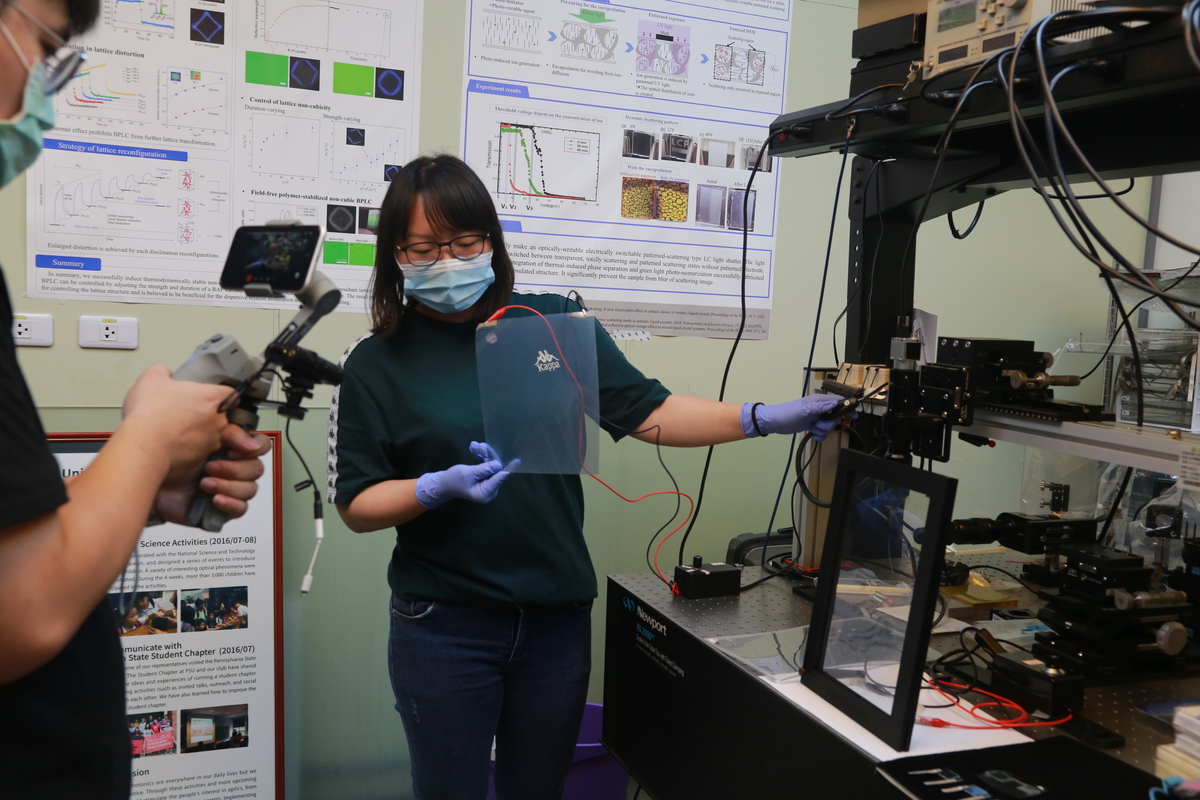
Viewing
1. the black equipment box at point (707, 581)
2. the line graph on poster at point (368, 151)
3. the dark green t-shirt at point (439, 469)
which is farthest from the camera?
the line graph on poster at point (368, 151)

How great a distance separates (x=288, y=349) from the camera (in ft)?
3.15

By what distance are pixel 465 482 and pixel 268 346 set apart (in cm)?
48

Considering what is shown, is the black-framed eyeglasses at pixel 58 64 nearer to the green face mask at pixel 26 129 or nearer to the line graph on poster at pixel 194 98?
the green face mask at pixel 26 129

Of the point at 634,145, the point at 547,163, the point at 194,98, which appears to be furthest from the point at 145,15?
the point at 634,145

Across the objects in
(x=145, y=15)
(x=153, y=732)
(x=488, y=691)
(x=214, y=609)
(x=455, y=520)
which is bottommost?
(x=153, y=732)

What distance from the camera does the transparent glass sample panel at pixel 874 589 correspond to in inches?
43.8

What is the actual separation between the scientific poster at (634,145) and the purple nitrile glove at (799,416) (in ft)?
3.49

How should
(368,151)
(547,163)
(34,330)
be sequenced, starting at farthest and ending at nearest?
(547,163) < (368,151) < (34,330)

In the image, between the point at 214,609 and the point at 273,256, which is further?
the point at 214,609

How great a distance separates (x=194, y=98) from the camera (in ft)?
6.91

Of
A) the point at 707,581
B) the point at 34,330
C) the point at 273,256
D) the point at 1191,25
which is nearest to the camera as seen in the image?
the point at 1191,25

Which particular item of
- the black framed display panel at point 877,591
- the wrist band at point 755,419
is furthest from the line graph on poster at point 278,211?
the black framed display panel at point 877,591

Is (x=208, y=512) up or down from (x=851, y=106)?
down

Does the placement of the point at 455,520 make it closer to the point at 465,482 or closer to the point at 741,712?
the point at 465,482
